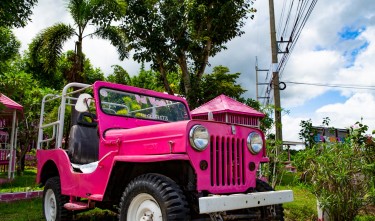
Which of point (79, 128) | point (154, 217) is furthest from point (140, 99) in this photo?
point (154, 217)

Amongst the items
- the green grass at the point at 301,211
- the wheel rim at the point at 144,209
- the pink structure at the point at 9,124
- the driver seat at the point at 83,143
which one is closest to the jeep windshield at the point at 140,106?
the driver seat at the point at 83,143

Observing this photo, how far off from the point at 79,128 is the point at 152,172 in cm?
207

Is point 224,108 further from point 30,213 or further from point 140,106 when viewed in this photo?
point 30,213

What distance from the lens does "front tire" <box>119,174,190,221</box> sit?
320 cm

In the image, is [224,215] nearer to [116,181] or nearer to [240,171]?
[240,171]

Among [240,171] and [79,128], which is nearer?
[240,171]

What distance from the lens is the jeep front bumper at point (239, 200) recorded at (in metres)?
3.14

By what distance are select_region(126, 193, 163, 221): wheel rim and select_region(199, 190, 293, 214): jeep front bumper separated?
0.52 metres

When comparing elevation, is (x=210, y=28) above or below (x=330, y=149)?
above

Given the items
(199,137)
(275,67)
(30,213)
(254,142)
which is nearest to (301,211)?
(254,142)

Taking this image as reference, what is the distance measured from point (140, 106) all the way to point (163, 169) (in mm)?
1761

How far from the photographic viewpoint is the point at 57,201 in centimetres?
529

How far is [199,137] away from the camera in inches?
139

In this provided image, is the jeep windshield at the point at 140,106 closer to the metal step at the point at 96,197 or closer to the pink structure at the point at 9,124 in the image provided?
the metal step at the point at 96,197
